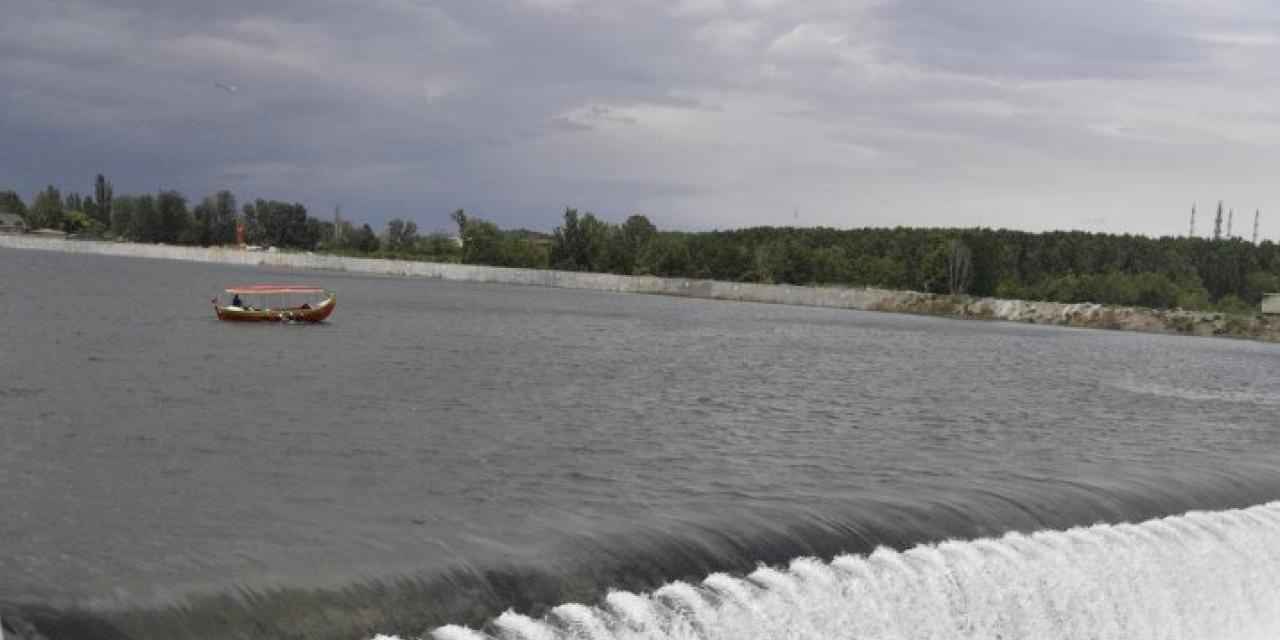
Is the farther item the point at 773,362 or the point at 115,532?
the point at 773,362

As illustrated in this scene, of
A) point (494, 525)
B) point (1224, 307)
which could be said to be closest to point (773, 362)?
point (494, 525)

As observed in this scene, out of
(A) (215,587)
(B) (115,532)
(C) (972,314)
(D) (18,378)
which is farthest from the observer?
(C) (972,314)

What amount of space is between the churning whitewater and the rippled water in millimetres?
1368

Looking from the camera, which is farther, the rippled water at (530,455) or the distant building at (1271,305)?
the distant building at (1271,305)

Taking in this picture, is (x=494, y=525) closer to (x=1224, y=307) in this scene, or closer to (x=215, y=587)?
(x=215, y=587)

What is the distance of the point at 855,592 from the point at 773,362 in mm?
44985

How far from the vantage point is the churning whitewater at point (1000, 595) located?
14484 millimetres

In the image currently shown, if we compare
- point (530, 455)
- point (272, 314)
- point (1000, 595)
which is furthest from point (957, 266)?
point (1000, 595)

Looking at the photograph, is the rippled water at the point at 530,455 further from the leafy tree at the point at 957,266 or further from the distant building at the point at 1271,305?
the leafy tree at the point at 957,266

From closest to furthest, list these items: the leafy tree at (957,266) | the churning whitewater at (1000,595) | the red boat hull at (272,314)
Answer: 1. the churning whitewater at (1000,595)
2. the red boat hull at (272,314)
3. the leafy tree at (957,266)

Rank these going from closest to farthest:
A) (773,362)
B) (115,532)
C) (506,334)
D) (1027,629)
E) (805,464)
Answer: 1. (1027,629)
2. (115,532)
3. (805,464)
4. (773,362)
5. (506,334)

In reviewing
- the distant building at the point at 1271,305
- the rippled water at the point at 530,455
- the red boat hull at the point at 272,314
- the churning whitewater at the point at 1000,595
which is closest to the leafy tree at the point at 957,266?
the distant building at the point at 1271,305

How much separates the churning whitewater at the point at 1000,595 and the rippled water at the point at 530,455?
1368 mm

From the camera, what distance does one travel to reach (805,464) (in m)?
27.8
